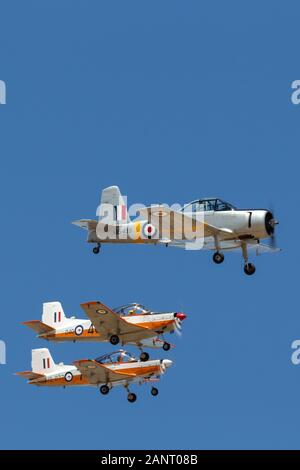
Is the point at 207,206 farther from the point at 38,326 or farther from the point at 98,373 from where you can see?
the point at 38,326

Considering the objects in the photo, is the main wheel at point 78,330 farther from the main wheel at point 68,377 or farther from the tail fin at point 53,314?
the main wheel at point 68,377

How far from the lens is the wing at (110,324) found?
5772 cm

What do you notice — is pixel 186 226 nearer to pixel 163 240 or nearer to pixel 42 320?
pixel 163 240

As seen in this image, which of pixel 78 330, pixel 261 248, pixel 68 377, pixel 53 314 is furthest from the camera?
pixel 53 314

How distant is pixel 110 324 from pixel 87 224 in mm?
3907

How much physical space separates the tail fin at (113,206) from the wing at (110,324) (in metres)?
3.73

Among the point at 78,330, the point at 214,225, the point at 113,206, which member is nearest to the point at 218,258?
the point at 214,225

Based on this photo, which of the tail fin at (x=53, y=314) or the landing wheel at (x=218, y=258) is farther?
the tail fin at (x=53, y=314)

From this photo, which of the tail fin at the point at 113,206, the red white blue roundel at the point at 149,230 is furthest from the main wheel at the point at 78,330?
the red white blue roundel at the point at 149,230

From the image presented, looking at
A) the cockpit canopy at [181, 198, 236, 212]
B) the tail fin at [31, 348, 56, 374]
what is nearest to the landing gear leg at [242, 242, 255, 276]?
the cockpit canopy at [181, 198, 236, 212]

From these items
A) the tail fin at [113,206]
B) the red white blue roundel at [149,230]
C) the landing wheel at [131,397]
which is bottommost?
the landing wheel at [131,397]

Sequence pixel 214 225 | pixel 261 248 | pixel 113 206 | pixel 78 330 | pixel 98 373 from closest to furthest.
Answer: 1. pixel 214 225
2. pixel 261 248
3. pixel 98 373
4. pixel 113 206
5. pixel 78 330

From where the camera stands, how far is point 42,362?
63.9 metres

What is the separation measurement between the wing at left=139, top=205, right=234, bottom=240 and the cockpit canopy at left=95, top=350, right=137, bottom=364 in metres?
7.45
